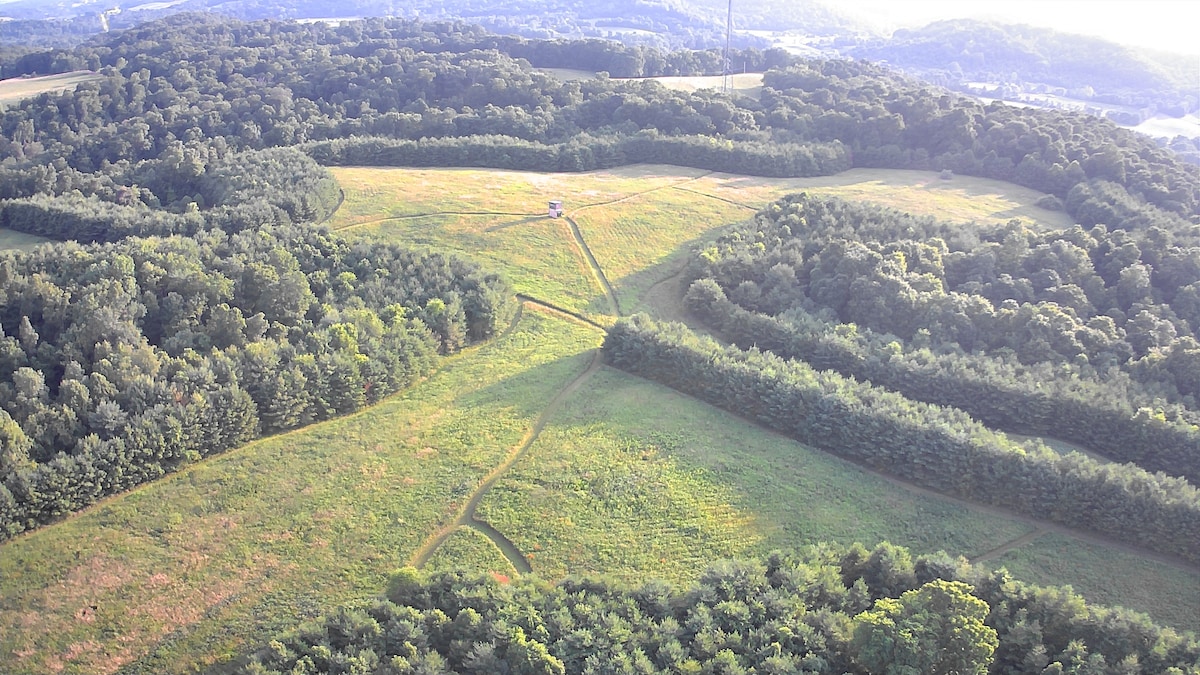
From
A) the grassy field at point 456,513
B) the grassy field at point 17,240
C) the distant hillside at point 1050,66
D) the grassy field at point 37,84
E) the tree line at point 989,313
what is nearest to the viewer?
the grassy field at point 456,513

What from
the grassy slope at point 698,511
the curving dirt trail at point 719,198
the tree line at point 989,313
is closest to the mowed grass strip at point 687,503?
the grassy slope at point 698,511

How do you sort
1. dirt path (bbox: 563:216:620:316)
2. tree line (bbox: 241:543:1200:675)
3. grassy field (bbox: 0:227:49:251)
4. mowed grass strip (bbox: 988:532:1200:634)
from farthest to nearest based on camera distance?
1. grassy field (bbox: 0:227:49:251)
2. dirt path (bbox: 563:216:620:316)
3. mowed grass strip (bbox: 988:532:1200:634)
4. tree line (bbox: 241:543:1200:675)

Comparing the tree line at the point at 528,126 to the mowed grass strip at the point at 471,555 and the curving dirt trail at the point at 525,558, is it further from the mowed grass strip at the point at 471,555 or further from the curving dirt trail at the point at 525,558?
the mowed grass strip at the point at 471,555

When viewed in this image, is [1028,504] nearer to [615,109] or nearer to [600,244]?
[600,244]

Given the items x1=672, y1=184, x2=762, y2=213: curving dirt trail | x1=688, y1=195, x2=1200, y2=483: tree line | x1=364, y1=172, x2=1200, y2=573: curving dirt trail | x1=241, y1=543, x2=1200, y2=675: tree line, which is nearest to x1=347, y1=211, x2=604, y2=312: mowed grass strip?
x1=364, y1=172, x2=1200, y2=573: curving dirt trail

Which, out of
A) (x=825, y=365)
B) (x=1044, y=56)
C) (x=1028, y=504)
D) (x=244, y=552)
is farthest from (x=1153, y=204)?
(x=1044, y=56)

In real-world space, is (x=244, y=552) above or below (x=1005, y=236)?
below

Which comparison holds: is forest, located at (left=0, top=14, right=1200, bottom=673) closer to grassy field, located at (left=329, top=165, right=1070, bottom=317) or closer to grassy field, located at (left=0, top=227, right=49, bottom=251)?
grassy field, located at (left=0, top=227, right=49, bottom=251)
